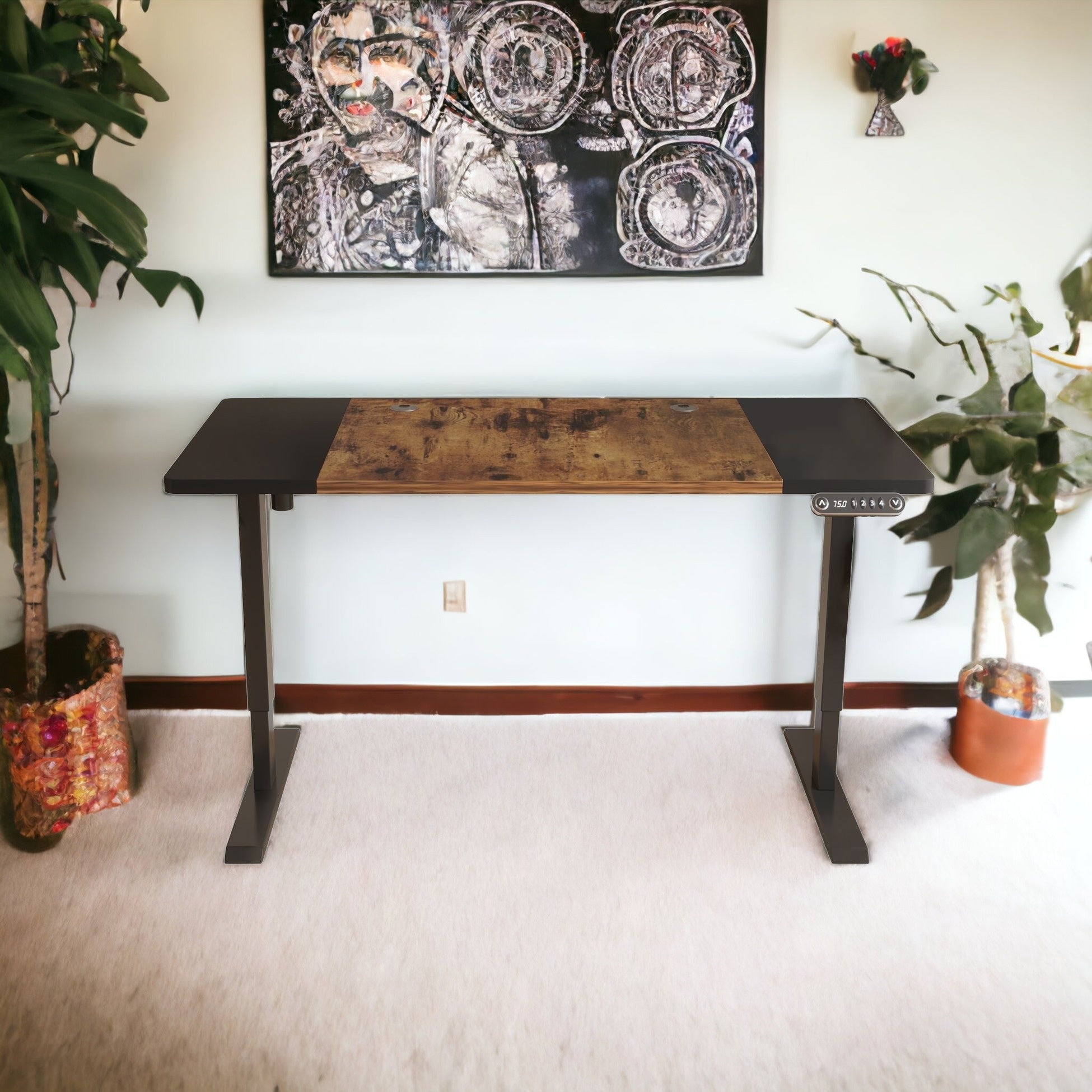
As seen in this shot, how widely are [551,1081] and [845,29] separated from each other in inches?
88.5

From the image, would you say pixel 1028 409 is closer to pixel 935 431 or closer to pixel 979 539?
pixel 935 431

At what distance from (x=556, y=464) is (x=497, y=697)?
3.19ft

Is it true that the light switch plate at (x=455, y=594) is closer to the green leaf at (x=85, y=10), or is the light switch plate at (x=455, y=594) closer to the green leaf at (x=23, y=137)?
the green leaf at (x=23, y=137)

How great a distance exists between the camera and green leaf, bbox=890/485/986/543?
2.43 m

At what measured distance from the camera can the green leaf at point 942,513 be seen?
2430mm

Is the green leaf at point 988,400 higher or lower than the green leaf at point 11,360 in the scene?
lower

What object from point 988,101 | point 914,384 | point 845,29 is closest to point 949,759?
point 914,384

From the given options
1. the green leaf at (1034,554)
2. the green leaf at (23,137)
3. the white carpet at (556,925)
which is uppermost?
the green leaf at (23,137)

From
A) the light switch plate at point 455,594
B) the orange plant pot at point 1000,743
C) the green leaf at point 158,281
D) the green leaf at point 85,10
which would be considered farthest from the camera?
the light switch plate at point 455,594

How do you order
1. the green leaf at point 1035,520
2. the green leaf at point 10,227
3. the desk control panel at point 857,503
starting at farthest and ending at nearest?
the green leaf at point 1035,520
the desk control panel at point 857,503
the green leaf at point 10,227

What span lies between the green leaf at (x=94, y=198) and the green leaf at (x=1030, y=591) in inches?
81.0

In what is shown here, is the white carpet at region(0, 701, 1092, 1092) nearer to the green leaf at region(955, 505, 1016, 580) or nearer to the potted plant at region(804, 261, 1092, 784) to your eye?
the potted plant at region(804, 261, 1092, 784)

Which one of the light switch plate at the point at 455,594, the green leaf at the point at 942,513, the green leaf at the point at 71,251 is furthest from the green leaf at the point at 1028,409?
the green leaf at the point at 71,251

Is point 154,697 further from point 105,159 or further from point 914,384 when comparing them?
point 914,384
